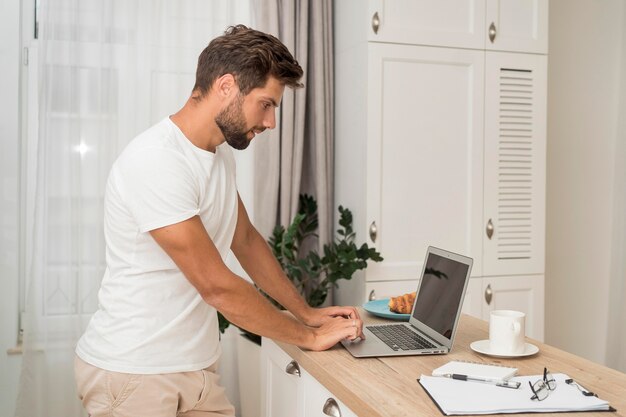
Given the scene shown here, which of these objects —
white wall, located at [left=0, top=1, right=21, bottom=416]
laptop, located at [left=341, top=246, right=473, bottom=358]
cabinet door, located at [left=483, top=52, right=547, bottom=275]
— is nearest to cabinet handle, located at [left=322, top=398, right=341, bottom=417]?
laptop, located at [left=341, top=246, right=473, bottom=358]

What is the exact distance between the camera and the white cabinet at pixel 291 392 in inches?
58.1

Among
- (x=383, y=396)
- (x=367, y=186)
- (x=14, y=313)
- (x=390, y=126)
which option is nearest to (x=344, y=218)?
(x=367, y=186)

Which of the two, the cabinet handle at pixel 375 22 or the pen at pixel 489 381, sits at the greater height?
the cabinet handle at pixel 375 22

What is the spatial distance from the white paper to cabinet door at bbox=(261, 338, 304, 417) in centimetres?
44

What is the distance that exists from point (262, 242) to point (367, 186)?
986 millimetres

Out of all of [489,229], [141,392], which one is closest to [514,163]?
[489,229]

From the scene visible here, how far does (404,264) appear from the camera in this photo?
293cm

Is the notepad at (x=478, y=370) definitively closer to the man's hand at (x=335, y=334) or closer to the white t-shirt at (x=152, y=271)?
the man's hand at (x=335, y=334)

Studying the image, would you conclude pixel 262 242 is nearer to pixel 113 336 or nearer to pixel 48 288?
pixel 113 336

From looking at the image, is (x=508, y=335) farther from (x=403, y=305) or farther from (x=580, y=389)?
(x=403, y=305)

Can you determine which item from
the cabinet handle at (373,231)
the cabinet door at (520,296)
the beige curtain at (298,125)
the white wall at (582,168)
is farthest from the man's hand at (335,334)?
the white wall at (582,168)

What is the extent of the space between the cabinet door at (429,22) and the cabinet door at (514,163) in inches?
6.0

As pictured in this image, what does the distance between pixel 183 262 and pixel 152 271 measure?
121 mm

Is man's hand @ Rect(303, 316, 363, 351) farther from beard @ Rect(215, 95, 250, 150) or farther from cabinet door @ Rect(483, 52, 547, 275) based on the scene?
cabinet door @ Rect(483, 52, 547, 275)
